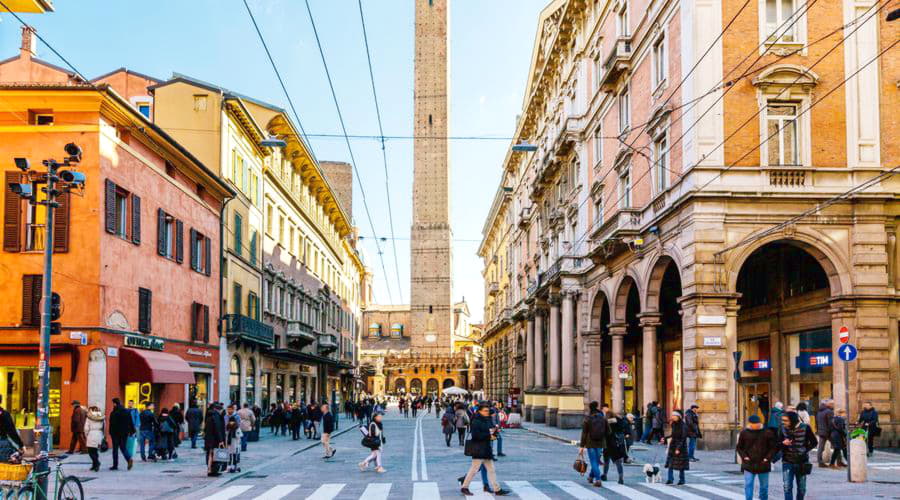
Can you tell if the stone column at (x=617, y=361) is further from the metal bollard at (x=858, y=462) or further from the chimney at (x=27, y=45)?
the chimney at (x=27, y=45)

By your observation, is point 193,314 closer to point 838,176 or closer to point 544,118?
point 838,176

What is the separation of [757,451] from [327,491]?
7826mm

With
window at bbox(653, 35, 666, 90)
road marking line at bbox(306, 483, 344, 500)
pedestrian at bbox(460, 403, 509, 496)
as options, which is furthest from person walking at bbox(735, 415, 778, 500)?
window at bbox(653, 35, 666, 90)

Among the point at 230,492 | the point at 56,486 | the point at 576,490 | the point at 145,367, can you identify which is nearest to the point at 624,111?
the point at 145,367

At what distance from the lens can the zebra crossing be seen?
1675cm

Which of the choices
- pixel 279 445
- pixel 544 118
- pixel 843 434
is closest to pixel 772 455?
pixel 843 434

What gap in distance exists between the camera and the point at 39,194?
2700 cm

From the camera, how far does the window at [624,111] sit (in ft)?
122

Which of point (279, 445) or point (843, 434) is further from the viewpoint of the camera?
point (279, 445)

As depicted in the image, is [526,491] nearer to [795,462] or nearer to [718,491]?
[718,491]

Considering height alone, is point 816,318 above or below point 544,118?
below

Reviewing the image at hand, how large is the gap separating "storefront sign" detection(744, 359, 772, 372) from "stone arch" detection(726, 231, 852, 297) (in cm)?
430

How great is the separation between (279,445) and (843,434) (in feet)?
63.7

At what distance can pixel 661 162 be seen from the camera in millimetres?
31984
